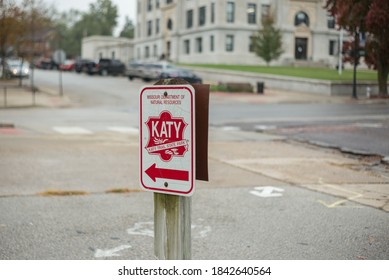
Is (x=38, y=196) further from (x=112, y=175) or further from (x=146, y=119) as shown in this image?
(x=146, y=119)

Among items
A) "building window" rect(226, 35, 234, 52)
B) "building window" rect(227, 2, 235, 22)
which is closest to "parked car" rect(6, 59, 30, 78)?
"building window" rect(226, 35, 234, 52)

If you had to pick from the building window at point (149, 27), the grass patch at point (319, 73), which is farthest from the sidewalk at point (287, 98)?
the building window at point (149, 27)

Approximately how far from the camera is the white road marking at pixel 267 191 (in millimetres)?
7207

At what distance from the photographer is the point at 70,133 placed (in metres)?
15.5

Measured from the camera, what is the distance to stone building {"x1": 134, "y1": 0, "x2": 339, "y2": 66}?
6222cm

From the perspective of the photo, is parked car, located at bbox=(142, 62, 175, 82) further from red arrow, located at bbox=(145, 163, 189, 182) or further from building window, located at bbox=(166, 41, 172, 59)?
red arrow, located at bbox=(145, 163, 189, 182)

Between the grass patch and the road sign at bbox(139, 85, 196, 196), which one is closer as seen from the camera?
the road sign at bbox(139, 85, 196, 196)

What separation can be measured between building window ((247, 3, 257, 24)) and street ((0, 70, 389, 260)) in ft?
164

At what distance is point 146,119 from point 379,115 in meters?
18.0

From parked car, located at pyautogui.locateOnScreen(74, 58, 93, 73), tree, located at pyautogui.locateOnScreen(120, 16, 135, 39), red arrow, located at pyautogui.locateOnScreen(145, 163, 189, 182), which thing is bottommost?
red arrow, located at pyautogui.locateOnScreen(145, 163, 189, 182)

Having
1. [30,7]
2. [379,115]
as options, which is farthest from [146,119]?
[30,7]

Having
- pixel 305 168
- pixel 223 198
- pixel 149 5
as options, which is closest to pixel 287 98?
pixel 305 168

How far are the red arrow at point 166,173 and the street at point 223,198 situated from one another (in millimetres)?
1959

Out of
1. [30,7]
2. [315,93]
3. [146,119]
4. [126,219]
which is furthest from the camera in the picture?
[30,7]
